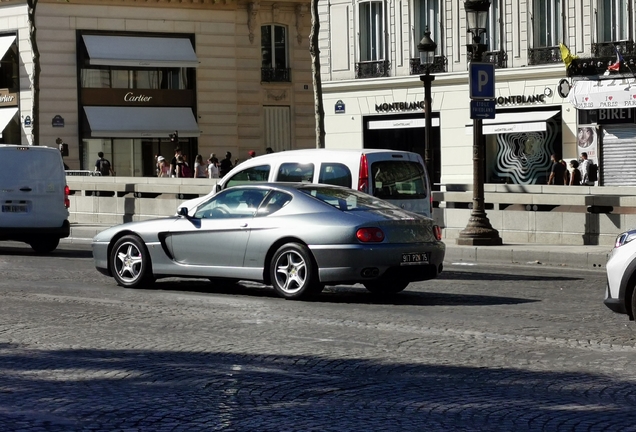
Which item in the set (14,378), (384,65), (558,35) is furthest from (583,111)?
(14,378)

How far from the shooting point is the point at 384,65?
41.4 meters

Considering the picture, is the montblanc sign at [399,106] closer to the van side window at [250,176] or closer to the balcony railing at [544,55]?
the balcony railing at [544,55]

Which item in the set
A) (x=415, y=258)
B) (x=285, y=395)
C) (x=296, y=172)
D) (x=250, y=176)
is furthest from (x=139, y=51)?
(x=285, y=395)

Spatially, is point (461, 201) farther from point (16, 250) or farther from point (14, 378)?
point (14, 378)

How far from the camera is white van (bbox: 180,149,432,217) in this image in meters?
16.9

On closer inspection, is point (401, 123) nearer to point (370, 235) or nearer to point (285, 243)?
point (285, 243)

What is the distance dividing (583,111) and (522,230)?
50.3 ft

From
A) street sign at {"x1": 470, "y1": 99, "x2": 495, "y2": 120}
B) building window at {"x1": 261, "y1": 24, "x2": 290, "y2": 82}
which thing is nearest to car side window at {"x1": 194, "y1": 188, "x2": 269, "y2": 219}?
street sign at {"x1": 470, "y1": 99, "x2": 495, "y2": 120}

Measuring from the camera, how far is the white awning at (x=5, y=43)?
4922cm

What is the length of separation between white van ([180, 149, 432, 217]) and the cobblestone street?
2.28 meters

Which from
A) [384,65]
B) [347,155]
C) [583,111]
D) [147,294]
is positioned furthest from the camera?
[384,65]

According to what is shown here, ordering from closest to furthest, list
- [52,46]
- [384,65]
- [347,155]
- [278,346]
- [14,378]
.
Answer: [14,378] < [278,346] < [347,155] < [384,65] < [52,46]

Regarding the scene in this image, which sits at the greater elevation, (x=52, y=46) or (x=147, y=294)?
(x=52, y=46)

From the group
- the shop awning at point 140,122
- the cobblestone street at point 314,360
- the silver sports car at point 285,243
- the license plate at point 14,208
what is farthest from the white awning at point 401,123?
the silver sports car at point 285,243
